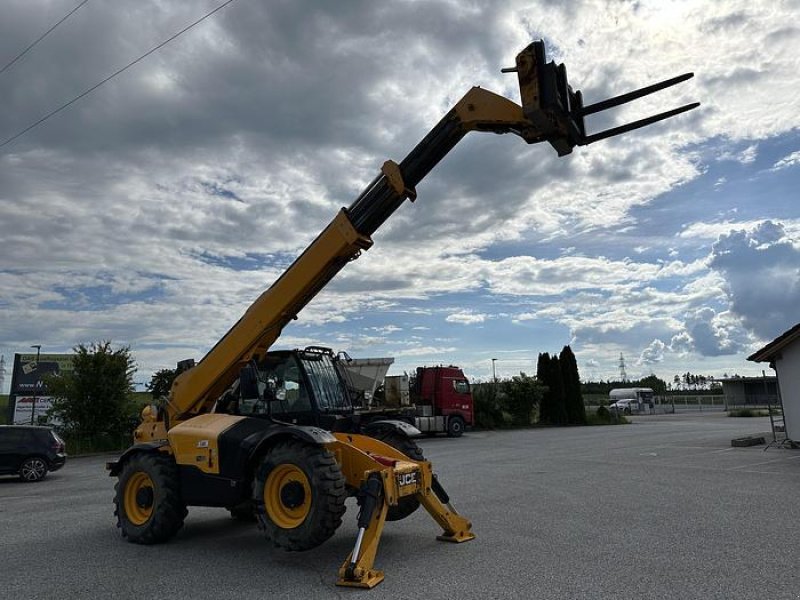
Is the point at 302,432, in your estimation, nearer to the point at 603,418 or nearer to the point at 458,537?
the point at 458,537

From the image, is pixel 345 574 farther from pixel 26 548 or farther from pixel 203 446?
pixel 26 548

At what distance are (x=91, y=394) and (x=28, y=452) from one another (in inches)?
314

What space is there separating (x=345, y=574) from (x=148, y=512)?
138 inches

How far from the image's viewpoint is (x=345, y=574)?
5.75 meters

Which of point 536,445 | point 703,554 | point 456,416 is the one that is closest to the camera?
point 703,554

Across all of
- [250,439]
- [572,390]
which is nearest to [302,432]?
[250,439]

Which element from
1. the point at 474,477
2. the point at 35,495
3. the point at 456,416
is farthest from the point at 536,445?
the point at 35,495

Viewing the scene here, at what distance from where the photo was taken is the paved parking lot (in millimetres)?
5641

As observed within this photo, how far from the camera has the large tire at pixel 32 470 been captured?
1623 cm

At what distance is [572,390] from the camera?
39.7 m

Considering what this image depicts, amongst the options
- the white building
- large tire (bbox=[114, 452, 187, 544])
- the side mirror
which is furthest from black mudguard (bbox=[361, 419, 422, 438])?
the white building

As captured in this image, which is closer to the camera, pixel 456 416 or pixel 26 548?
pixel 26 548

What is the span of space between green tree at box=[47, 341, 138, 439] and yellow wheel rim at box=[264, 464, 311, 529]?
19877 millimetres

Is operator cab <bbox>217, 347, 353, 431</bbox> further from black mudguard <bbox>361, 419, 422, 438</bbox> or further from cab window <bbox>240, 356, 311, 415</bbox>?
black mudguard <bbox>361, 419, 422, 438</bbox>
